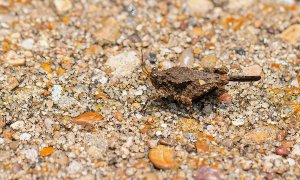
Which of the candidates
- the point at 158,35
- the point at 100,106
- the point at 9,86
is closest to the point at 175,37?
the point at 158,35

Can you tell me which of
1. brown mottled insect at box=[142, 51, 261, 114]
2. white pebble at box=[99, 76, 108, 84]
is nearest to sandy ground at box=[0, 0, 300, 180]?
white pebble at box=[99, 76, 108, 84]

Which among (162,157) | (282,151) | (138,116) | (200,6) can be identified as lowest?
(162,157)

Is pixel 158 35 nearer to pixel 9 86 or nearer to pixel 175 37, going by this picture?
pixel 175 37

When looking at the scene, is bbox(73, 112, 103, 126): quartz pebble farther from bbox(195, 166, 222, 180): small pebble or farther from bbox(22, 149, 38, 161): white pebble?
bbox(195, 166, 222, 180): small pebble

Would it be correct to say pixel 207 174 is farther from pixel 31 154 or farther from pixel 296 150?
pixel 31 154

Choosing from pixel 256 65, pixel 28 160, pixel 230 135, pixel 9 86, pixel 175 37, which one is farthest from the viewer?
pixel 175 37

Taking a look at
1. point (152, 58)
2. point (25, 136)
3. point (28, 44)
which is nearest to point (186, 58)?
point (152, 58)
